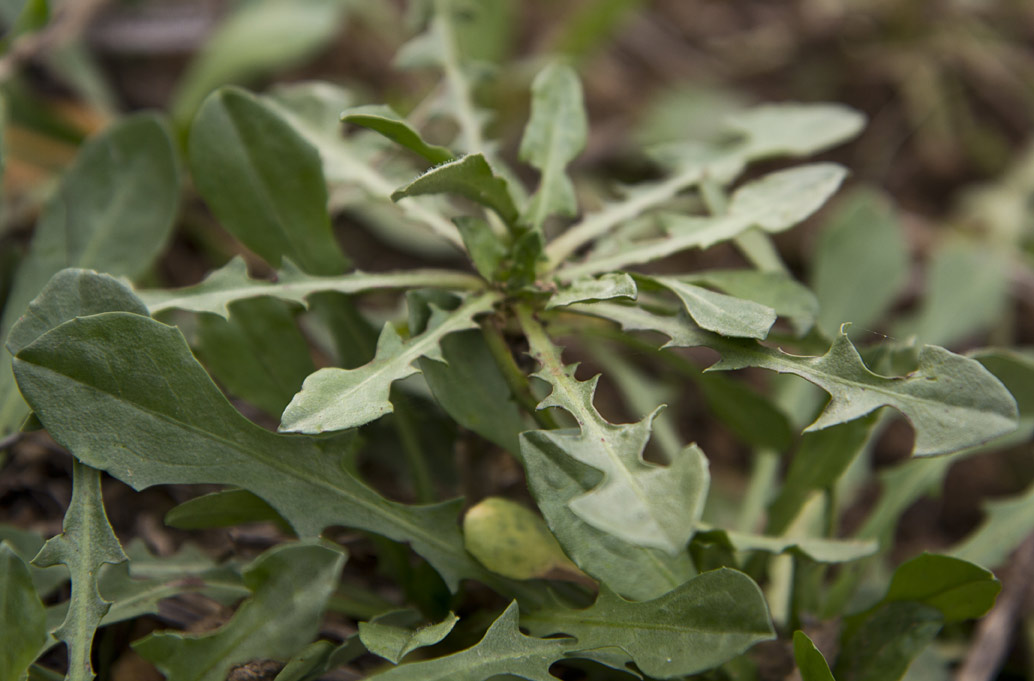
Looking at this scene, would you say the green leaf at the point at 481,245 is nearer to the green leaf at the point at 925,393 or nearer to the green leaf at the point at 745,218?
the green leaf at the point at 745,218

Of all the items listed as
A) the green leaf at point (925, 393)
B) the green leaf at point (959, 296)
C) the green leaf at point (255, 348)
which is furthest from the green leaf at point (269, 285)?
the green leaf at point (959, 296)

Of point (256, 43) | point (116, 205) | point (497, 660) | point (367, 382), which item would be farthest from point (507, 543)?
point (256, 43)

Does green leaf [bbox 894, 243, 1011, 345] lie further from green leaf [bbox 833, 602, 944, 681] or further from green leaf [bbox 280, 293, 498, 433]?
green leaf [bbox 280, 293, 498, 433]

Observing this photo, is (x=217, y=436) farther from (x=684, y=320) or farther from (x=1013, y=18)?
(x=1013, y=18)

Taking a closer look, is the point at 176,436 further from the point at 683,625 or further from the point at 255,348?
the point at 683,625


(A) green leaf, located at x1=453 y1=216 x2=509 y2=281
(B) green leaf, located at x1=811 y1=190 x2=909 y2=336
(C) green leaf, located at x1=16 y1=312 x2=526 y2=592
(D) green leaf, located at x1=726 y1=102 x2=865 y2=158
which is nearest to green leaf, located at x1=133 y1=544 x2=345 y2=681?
(C) green leaf, located at x1=16 y1=312 x2=526 y2=592

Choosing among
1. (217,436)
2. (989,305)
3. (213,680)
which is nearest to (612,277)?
(217,436)
